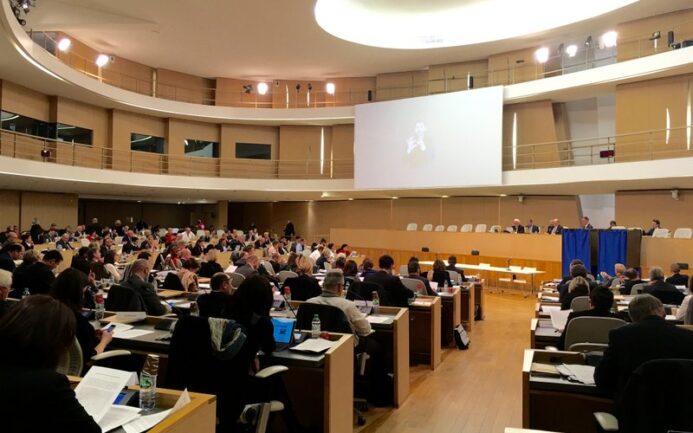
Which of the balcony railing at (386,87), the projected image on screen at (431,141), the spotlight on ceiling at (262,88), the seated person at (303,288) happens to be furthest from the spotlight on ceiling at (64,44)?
the seated person at (303,288)

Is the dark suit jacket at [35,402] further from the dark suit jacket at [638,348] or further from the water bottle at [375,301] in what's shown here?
the water bottle at [375,301]

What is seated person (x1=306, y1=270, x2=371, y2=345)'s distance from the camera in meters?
4.41

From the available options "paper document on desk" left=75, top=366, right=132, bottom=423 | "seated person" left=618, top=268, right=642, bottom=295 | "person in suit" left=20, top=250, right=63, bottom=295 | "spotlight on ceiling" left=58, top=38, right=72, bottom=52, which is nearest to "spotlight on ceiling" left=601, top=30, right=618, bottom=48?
"seated person" left=618, top=268, right=642, bottom=295

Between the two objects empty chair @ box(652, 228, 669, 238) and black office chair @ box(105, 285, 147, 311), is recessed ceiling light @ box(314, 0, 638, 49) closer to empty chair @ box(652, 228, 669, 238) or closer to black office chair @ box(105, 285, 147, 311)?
empty chair @ box(652, 228, 669, 238)

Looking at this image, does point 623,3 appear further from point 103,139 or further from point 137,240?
point 103,139

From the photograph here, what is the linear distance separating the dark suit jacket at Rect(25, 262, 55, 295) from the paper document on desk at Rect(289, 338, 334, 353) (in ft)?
10.7

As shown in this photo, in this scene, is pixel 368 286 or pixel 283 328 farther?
pixel 368 286

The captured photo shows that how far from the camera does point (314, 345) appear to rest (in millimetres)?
3689

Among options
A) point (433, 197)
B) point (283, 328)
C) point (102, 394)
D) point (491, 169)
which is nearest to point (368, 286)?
point (283, 328)

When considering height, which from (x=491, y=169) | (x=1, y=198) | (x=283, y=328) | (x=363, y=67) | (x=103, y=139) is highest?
(x=363, y=67)

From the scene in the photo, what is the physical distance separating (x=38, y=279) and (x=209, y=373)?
11.3 ft

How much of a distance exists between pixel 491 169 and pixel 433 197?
455 centimetres

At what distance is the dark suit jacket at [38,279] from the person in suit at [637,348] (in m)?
5.28

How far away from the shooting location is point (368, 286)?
5.97 metres
